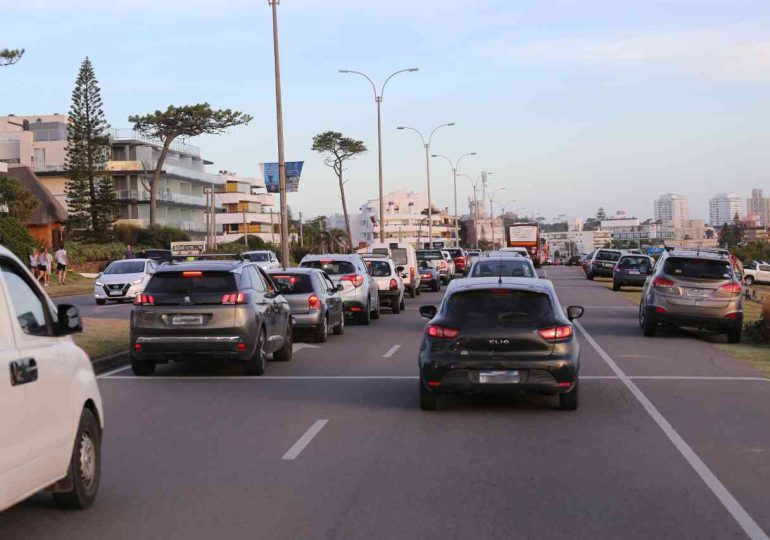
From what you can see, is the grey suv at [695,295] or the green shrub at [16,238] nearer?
the grey suv at [695,295]

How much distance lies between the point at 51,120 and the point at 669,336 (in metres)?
93.0

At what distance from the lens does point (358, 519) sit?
285 inches

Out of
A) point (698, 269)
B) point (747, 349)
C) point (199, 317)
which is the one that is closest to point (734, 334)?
point (747, 349)

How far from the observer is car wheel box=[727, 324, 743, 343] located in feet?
70.4

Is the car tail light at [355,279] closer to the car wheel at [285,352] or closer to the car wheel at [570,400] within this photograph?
the car wheel at [285,352]

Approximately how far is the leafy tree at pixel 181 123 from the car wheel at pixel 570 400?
2829 inches

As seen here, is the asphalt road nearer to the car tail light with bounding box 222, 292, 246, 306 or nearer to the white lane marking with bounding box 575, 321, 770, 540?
the white lane marking with bounding box 575, 321, 770, 540

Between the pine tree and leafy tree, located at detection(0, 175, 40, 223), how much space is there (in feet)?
35.6

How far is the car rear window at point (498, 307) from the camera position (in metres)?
11.8

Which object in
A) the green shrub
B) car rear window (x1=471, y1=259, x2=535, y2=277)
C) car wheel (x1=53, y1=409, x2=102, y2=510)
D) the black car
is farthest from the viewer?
the green shrub

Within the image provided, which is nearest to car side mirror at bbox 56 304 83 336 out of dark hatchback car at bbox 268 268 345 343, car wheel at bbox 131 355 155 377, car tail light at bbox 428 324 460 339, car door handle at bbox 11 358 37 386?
car door handle at bbox 11 358 37 386

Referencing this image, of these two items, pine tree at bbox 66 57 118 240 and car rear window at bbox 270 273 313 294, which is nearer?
car rear window at bbox 270 273 313 294

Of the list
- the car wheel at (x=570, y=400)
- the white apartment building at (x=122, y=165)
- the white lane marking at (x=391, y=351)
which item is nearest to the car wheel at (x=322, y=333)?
the white lane marking at (x=391, y=351)

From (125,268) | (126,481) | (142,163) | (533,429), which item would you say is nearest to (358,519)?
(126,481)
